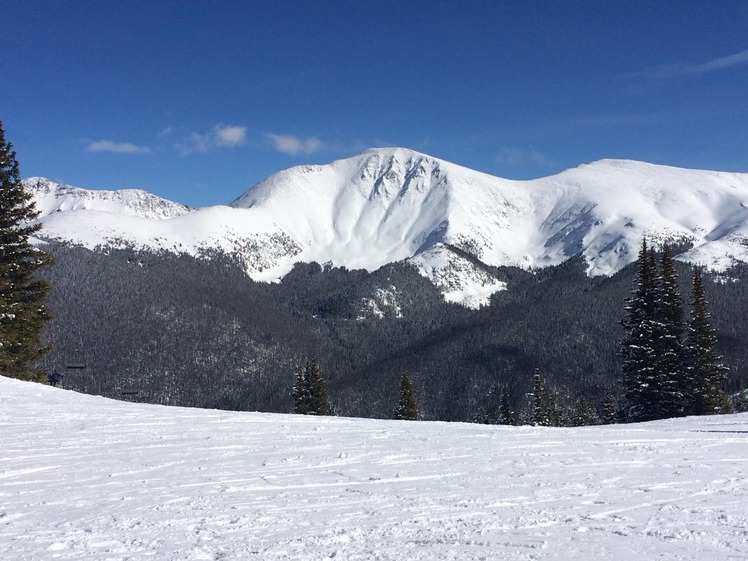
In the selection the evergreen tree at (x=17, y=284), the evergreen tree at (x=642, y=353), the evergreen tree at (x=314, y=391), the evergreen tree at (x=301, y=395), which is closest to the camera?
the evergreen tree at (x=17, y=284)

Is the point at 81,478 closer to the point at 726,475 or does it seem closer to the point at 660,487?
the point at 660,487

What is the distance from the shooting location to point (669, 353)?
27.7 metres

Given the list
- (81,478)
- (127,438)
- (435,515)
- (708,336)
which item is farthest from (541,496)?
(708,336)

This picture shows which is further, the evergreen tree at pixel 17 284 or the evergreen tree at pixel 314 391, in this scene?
the evergreen tree at pixel 314 391

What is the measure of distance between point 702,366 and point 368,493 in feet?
88.0

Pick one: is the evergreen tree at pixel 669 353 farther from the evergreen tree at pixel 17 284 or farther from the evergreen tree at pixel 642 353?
the evergreen tree at pixel 17 284

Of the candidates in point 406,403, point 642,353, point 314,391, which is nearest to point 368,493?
point 642,353

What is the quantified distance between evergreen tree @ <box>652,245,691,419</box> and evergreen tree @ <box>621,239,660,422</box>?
0.58 ft

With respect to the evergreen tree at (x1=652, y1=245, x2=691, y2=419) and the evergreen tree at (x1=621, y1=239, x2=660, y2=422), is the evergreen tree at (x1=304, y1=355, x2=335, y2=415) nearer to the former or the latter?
the evergreen tree at (x1=621, y1=239, x2=660, y2=422)

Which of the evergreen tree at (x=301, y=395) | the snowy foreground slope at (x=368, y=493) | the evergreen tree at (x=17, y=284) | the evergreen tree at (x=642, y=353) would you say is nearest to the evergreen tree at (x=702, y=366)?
the evergreen tree at (x=642, y=353)

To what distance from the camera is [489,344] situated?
199125mm

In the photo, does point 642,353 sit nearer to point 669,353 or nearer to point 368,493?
point 669,353

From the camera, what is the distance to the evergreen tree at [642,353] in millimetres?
27906

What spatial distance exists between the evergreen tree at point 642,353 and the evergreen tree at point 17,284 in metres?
26.5
